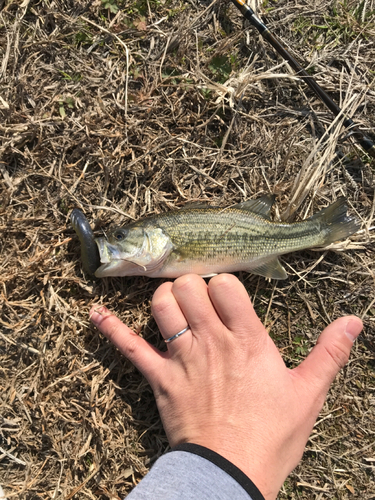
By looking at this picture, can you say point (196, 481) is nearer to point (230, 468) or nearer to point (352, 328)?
point (230, 468)

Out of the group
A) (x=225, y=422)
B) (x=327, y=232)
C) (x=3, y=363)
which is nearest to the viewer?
(x=225, y=422)

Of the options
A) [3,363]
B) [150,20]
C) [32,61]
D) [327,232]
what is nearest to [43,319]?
[3,363]

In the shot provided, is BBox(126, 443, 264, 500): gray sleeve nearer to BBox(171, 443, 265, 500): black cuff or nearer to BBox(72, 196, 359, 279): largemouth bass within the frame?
BBox(171, 443, 265, 500): black cuff

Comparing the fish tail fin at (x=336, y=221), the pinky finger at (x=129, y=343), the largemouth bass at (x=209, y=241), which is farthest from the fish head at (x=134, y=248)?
the fish tail fin at (x=336, y=221)

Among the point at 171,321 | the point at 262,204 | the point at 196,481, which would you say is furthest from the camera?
the point at 262,204

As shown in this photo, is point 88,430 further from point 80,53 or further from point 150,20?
point 150,20

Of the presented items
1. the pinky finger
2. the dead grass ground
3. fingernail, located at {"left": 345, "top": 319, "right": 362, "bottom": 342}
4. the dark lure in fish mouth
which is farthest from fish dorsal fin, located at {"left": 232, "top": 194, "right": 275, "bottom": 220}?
the pinky finger

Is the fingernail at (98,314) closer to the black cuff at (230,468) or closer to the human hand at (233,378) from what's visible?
the human hand at (233,378)

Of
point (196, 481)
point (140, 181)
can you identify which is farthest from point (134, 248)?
point (196, 481)
